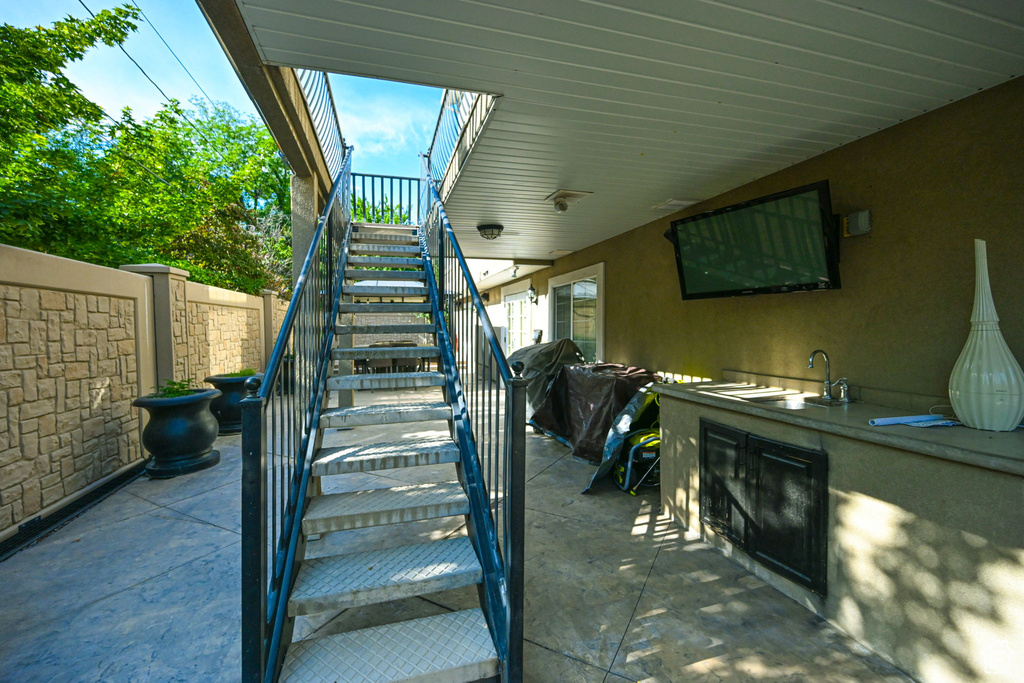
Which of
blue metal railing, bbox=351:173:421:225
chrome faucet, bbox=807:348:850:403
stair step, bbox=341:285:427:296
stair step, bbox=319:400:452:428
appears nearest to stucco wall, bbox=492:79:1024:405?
chrome faucet, bbox=807:348:850:403

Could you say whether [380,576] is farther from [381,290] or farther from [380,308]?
[381,290]

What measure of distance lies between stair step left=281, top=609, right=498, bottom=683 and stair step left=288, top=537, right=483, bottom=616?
13 centimetres

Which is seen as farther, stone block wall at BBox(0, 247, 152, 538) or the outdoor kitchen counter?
stone block wall at BBox(0, 247, 152, 538)

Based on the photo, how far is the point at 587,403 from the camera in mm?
4500

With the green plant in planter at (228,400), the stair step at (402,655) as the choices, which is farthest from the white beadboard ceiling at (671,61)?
the green plant in planter at (228,400)

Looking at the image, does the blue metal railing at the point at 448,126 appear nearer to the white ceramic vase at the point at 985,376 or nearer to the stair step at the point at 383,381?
the stair step at the point at 383,381

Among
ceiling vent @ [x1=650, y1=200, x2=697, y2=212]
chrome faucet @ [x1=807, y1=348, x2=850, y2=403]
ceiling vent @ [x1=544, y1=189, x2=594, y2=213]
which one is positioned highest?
ceiling vent @ [x1=544, y1=189, x2=594, y2=213]

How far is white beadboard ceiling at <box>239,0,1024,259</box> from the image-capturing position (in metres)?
1.61

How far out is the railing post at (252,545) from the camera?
135 cm

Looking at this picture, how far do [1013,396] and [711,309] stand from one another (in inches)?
86.0

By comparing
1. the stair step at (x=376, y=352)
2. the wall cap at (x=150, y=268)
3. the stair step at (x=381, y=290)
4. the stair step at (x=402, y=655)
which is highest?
the wall cap at (x=150, y=268)

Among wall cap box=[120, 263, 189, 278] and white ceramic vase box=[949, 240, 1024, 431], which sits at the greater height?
wall cap box=[120, 263, 189, 278]

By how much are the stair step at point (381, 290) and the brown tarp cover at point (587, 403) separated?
1.97m

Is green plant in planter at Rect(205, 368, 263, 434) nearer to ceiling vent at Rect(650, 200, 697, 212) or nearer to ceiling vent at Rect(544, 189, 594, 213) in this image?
ceiling vent at Rect(544, 189, 594, 213)
